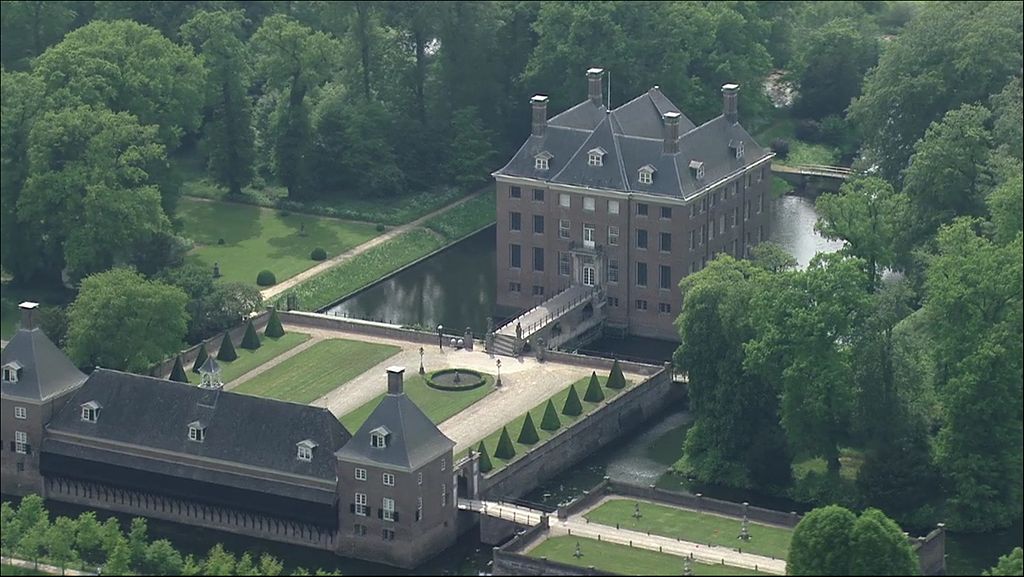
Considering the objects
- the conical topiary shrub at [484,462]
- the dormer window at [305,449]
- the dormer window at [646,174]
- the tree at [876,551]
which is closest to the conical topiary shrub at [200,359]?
the conical topiary shrub at [484,462]

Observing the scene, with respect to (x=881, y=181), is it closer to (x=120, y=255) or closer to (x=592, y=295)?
(x=592, y=295)

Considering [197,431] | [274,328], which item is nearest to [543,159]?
[274,328]

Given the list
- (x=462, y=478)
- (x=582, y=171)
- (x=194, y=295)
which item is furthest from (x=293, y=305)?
(x=462, y=478)

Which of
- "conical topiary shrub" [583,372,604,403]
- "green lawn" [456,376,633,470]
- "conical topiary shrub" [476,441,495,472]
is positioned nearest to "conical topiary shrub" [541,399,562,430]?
"green lawn" [456,376,633,470]

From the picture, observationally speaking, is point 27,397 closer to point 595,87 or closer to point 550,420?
point 550,420

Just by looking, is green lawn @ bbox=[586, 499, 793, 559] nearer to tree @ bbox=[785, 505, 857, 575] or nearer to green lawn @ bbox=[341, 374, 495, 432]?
tree @ bbox=[785, 505, 857, 575]

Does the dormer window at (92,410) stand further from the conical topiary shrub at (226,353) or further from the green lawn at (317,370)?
the conical topiary shrub at (226,353)
